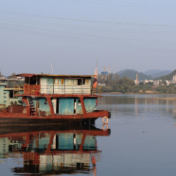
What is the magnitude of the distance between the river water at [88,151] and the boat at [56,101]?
3.59 ft

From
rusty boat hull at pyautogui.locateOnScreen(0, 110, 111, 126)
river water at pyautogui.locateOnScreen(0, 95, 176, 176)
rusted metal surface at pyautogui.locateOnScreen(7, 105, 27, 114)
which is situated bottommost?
river water at pyautogui.locateOnScreen(0, 95, 176, 176)

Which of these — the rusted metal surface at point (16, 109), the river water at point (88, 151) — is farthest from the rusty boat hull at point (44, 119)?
the river water at point (88, 151)

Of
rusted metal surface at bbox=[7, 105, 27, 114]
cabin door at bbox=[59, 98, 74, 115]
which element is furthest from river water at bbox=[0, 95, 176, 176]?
cabin door at bbox=[59, 98, 74, 115]

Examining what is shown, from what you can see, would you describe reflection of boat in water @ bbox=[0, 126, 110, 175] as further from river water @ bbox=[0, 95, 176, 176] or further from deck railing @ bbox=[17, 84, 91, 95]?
deck railing @ bbox=[17, 84, 91, 95]

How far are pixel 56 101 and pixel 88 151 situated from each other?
12.5m

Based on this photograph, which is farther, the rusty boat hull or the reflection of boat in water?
the rusty boat hull

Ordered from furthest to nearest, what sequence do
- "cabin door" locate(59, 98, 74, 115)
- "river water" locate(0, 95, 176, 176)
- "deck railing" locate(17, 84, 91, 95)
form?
1. "cabin door" locate(59, 98, 74, 115)
2. "deck railing" locate(17, 84, 91, 95)
3. "river water" locate(0, 95, 176, 176)

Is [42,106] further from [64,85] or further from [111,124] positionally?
[111,124]

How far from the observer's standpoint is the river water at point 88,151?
74.1 feet

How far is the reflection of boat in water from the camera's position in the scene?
22.9 m

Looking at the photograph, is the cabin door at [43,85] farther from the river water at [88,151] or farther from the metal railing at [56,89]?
the river water at [88,151]

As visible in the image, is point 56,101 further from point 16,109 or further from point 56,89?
point 16,109

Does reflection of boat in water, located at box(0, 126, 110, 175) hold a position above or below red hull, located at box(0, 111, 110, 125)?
below

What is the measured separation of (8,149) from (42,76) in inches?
486
